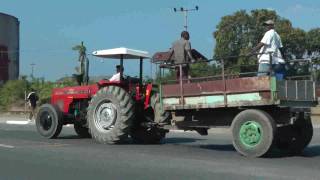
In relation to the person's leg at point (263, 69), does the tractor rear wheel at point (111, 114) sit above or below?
below

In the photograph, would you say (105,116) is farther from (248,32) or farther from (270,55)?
(248,32)

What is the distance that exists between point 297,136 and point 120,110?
3972 mm

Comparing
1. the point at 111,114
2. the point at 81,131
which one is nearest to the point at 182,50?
the point at 111,114

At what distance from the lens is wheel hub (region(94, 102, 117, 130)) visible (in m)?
14.2

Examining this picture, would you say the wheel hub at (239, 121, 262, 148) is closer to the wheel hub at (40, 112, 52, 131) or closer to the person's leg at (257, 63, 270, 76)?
the person's leg at (257, 63, 270, 76)

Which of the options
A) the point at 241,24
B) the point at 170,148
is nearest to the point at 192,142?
the point at 170,148

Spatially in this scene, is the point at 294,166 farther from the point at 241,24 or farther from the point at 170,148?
the point at 241,24

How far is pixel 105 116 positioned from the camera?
1438cm

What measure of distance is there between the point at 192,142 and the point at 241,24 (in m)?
56.5

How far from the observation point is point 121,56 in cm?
1534

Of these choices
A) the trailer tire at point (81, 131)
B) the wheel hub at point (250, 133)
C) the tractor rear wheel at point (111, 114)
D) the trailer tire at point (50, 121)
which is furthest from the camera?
the trailer tire at point (81, 131)

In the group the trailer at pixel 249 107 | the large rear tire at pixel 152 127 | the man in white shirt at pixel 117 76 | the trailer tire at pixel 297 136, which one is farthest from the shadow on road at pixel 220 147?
the man in white shirt at pixel 117 76

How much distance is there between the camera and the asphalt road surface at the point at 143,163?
952 centimetres

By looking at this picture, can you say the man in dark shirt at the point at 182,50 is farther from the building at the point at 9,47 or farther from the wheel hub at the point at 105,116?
the building at the point at 9,47
